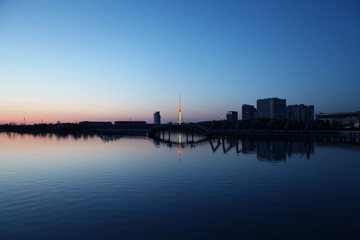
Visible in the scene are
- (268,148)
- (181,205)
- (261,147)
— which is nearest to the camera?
(181,205)

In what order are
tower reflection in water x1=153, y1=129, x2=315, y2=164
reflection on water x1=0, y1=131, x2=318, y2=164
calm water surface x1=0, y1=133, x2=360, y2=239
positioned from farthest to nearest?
1. reflection on water x1=0, y1=131, x2=318, y2=164
2. tower reflection in water x1=153, y1=129, x2=315, y2=164
3. calm water surface x1=0, y1=133, x2=360, y2=239

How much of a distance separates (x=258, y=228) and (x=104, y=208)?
7.47 metres

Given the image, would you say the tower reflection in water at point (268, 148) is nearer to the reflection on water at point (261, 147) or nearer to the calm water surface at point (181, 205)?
the reflection on water at point (261, 147)

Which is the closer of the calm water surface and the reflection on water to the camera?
the calm water surface

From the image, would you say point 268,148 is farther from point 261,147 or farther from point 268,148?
point 261,147

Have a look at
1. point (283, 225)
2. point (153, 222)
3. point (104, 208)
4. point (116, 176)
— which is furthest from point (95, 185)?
point (283, 225)

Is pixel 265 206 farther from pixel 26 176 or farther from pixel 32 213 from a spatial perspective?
pixel 26 176

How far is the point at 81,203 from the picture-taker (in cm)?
1345

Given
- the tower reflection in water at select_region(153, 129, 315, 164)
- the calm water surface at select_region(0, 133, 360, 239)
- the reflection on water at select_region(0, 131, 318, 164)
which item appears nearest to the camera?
the calm water surface at select_region(0, 133, 360, 239)

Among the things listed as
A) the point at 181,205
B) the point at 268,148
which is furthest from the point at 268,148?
the point at 181,205

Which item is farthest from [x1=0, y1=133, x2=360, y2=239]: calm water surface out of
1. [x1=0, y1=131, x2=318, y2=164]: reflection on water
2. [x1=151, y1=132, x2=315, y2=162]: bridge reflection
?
[x1=0, y1=131, x2=318, y2=164]: reflection on water

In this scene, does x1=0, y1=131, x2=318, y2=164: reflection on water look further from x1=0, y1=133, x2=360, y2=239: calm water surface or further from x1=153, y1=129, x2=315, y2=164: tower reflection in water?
x1=0, y1=133, x2=360, y2=239: calm water surface

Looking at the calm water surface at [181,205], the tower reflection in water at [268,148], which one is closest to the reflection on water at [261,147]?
the tower reflection in water at [268,148]

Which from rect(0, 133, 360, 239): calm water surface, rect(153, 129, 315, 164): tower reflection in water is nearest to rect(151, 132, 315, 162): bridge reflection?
→ rect(153, 129, 315, 164): tower reflection in water
